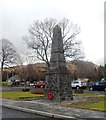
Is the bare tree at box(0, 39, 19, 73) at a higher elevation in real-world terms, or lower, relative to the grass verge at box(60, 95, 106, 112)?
higher

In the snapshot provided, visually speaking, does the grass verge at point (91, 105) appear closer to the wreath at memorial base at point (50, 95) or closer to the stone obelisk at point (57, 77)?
the stone obelisk at point (57, 77)

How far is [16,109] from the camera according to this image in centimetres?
1509

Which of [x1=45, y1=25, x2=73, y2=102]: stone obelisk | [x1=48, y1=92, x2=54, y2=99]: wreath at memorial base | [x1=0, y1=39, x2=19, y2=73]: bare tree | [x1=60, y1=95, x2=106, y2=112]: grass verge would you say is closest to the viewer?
[x1=60, y1=95, x2=106, y2=112]: grass verge

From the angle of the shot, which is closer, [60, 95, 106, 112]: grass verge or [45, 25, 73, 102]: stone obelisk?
[60, 95, 106, 112]: grass verge

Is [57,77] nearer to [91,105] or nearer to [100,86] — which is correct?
[91,105]

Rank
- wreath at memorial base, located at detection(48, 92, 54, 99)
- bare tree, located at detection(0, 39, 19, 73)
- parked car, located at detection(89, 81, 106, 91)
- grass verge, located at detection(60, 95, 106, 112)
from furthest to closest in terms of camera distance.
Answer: bare tree, located at detection(0, 39, 19, 73) → parked car, located at detection(89, 81, 106, 91) → wreath at memorial base, located at detection(48, 92, 54, 99) → grass verge, located at detection(60, 95, 106, 112)

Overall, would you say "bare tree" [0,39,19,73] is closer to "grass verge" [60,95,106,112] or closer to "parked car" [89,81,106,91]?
"parked car" [89,81,106,91]

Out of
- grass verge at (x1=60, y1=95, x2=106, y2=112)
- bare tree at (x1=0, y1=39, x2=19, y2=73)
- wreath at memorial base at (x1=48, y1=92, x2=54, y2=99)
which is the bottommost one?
grass verge at (x1=60, y1=95, x2=106, y2=112)

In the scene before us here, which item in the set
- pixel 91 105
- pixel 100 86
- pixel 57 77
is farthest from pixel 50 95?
pixel 100 86

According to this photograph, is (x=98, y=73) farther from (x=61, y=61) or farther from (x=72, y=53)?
(x=61, y=61)

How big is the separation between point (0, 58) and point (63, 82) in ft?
188

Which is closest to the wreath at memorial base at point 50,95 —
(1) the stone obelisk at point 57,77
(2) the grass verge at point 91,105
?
(1) the stone obelisk at point 57,77

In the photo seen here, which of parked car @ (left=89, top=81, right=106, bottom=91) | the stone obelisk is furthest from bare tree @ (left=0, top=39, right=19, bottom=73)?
the stone obelisk

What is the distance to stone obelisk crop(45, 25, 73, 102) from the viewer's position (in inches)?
756
